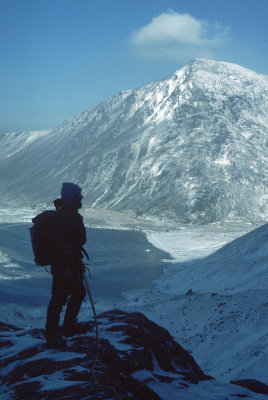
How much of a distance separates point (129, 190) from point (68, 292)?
16868cm

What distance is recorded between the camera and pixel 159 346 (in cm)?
850

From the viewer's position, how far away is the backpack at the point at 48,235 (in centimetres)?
693

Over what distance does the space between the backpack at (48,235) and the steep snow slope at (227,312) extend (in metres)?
13.5

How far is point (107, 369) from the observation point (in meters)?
6.55

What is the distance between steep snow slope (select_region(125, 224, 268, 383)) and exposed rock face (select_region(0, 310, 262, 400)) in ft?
33.7

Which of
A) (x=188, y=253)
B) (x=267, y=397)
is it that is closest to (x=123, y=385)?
(x=267, y=397)

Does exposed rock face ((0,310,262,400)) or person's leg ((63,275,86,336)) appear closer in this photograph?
exposed rock face ((0,310,262,400))

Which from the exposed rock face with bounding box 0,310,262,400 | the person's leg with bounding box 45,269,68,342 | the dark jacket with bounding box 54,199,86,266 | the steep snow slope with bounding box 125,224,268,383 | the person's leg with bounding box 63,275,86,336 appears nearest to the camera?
the exposed rock face with bounding box 0,310,262,400

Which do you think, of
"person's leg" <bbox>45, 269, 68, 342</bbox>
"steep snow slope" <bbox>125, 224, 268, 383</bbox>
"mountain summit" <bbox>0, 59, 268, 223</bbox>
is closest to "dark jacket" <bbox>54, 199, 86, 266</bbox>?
"person's leg" <bbox>45, 269, 68, 342</bbox>

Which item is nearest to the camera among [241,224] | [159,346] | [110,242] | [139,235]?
[159,346]

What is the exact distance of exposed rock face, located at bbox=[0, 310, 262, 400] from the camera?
580 centimetres

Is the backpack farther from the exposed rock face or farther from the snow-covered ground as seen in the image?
the snow-covered ground

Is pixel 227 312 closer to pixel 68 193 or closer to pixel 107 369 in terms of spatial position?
pixel 107 369

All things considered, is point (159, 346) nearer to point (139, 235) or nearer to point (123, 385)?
point (123, 385)
